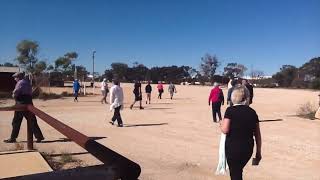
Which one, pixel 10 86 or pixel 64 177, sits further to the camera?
pixel 10 86

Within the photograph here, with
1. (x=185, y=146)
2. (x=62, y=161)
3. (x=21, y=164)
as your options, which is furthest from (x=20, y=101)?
(x=185, y=146)

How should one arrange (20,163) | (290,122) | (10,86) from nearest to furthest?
(20,163)
(290,122)
(10,86)

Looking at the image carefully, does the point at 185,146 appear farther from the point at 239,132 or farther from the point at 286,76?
the point at 286,76

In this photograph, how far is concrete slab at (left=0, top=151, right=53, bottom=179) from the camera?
7188 mm

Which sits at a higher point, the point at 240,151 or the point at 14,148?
the point at 240,151

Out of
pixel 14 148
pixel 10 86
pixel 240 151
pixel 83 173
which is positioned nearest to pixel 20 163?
pixel 14 148

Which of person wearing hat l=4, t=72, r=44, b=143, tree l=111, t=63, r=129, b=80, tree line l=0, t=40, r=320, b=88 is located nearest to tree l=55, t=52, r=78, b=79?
tree line l=0, t=40, r=320, b=88

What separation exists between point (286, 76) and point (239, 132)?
370 feet

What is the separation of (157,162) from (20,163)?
8.42 feet

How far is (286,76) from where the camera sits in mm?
114375

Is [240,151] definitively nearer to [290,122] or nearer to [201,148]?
[201,148]

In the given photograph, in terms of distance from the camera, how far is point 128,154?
10078 millimetres

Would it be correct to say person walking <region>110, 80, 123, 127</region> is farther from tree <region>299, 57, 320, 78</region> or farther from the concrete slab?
tree <region>299, 57, 320, 78</region>

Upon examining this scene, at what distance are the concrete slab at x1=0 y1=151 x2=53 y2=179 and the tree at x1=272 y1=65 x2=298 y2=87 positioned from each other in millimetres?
107241
